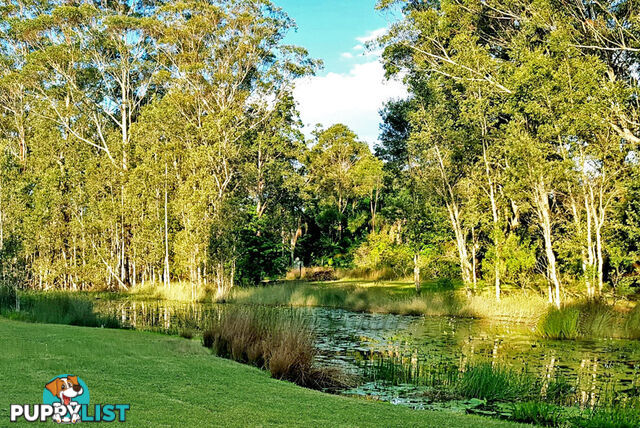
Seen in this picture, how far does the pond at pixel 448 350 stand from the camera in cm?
827

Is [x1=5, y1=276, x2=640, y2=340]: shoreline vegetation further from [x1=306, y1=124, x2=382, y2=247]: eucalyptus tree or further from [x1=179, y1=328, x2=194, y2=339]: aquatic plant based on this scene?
[x1=306, y1=124, x2=382, y2=247]: eucalyptus tree

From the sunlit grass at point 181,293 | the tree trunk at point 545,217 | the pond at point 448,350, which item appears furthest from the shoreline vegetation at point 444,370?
the sunlit grass at point 181,293

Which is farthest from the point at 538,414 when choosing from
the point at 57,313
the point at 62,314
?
the point at 57,313

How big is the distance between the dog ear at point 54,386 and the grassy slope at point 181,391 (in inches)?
4.1

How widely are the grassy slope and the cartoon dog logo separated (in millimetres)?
131

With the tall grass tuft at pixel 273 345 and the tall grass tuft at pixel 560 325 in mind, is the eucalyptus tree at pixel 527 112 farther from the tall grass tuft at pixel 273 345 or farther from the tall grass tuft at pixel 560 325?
the tall grass tuft at pixel 273 345

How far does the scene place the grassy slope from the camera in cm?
496

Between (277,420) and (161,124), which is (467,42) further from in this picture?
(277,420)

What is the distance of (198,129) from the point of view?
29.8 meters

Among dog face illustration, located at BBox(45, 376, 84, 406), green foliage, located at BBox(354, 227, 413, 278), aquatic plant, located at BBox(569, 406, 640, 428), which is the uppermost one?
green foliage, located at BBox(354, 227, 413, 278)

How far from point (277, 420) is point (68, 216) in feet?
98.7

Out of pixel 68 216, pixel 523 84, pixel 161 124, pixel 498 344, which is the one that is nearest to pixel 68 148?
pixel 68 216

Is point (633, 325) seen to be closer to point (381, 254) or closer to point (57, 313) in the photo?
point (57, 313)

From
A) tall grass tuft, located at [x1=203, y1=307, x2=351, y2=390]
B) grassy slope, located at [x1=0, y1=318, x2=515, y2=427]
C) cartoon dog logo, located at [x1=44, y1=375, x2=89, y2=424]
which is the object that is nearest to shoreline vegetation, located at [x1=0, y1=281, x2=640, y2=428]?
tall grass tuft, located at [x1=203, y1=307, x2=351, y2=390]
